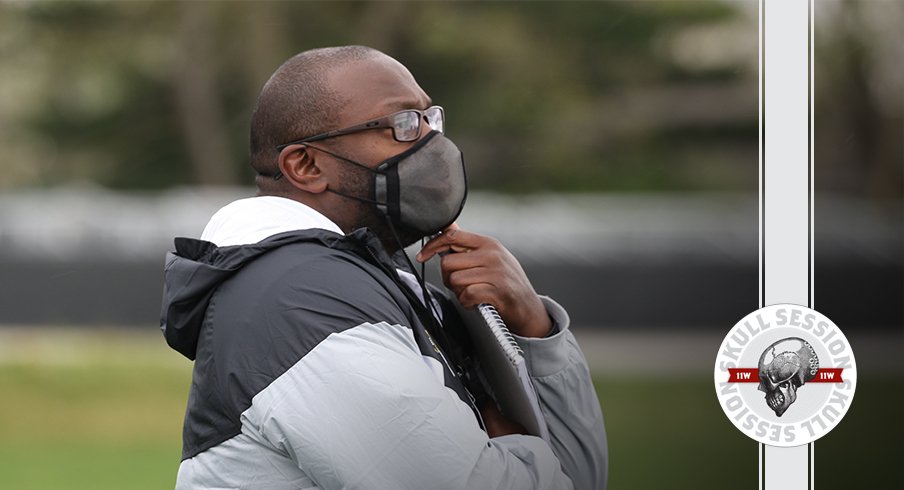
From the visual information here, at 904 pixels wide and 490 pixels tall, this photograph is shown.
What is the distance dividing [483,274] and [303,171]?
0.91 feet

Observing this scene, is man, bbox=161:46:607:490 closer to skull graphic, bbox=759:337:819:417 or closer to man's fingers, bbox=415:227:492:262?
man's fingers, bbox=415:227:492:262

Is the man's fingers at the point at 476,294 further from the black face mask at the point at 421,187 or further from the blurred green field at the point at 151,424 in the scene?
the blurred green field at the point at 151,424

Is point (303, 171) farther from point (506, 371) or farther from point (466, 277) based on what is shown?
point (506, 371)

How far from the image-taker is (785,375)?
1.86m

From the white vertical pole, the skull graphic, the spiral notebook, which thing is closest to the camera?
the spiral notebook

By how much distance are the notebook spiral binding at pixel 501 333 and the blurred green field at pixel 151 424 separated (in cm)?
179

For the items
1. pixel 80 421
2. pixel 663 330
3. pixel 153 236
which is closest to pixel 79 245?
pixel 153 236

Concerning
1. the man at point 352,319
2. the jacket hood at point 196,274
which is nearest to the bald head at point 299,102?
the man at point 352,319

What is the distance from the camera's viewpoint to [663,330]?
820 centimetres

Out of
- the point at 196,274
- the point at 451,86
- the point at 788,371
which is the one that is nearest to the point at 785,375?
the point at 788,371

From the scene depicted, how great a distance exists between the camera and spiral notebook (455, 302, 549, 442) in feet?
4.67

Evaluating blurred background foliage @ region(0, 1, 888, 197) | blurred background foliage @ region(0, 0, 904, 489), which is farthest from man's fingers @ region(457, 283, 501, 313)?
blurred background foliage @ region(0, 1, 888, 197)

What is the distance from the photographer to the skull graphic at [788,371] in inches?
73.1

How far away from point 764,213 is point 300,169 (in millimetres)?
782
